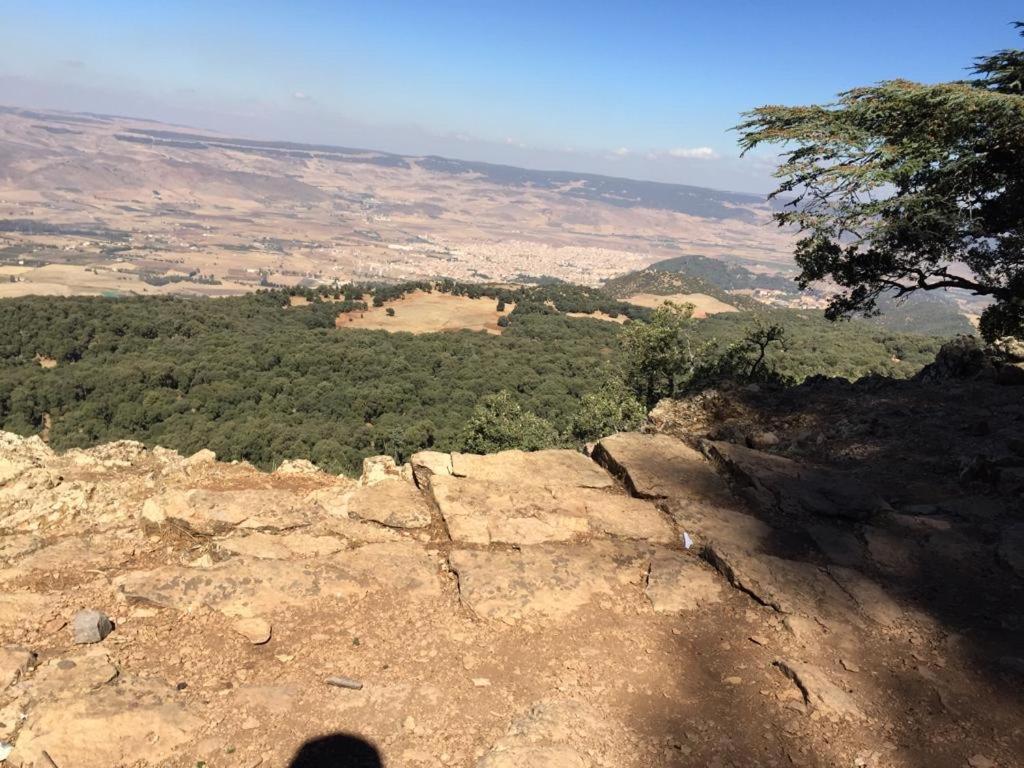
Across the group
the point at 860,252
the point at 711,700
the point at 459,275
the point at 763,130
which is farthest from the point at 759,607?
the point at 459,275

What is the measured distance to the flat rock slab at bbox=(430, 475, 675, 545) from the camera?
6.60 meters

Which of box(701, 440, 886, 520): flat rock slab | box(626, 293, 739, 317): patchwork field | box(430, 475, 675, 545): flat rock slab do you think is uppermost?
box(701, 440, 886, 520): flat rock slab

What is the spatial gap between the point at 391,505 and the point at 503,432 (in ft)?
59.8

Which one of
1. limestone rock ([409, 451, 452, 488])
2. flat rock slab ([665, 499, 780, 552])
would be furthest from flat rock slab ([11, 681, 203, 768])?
flat rock slab ([665, 499, 780, 552])

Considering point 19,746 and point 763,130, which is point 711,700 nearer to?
point 19,746

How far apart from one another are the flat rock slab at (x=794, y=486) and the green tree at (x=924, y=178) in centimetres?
660

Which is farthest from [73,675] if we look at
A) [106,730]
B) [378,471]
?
[378,471]

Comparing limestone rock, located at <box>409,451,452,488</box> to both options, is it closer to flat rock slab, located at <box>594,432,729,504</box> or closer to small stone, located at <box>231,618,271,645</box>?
flat rock slab, located at <box>594,432,729,504</box>

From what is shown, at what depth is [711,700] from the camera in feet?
15.0

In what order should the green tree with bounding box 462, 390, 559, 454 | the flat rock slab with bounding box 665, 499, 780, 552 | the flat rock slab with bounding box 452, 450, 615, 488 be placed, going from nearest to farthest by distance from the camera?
the flat rock slab with bounding box 665, 499, 780, 552 → the flat rock slab with bounding box 452, 450, 615, 488 → the green tree with bounding box 462, 390, 559, 454

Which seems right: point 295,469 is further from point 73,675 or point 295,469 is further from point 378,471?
point 73,675

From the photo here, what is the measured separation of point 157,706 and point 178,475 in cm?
410

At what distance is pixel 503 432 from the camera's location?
25109 millimetres

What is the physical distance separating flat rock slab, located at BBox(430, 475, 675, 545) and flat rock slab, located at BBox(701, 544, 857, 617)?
0.76 meters
